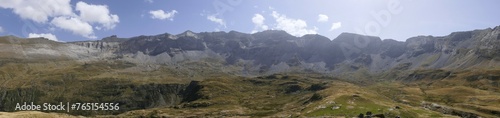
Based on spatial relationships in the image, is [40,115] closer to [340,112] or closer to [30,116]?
[30,116]

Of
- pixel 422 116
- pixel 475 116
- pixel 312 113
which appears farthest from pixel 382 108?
pixel 475 116

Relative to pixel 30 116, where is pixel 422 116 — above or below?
below

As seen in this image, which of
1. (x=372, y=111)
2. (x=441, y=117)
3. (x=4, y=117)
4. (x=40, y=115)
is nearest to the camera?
(x=4, y=117)

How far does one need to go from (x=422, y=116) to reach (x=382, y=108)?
17.3 meters

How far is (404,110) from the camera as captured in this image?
182 m

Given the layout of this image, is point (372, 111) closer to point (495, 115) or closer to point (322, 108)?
point (322, 108)

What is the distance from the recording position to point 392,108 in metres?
184

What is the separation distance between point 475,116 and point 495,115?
28.8 feet

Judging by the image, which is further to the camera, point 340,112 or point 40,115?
point 340,112

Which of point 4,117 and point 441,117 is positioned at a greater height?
point 4,117

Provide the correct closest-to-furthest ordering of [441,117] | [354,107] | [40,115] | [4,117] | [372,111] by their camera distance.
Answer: [4,117]
[40,115]
[441,117]
[372,111]
[354,107]

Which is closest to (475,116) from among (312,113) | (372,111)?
(372,111)

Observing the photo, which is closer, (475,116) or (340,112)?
(340,112)

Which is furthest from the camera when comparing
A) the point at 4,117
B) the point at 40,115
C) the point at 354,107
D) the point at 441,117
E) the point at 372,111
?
the point at 354,107
